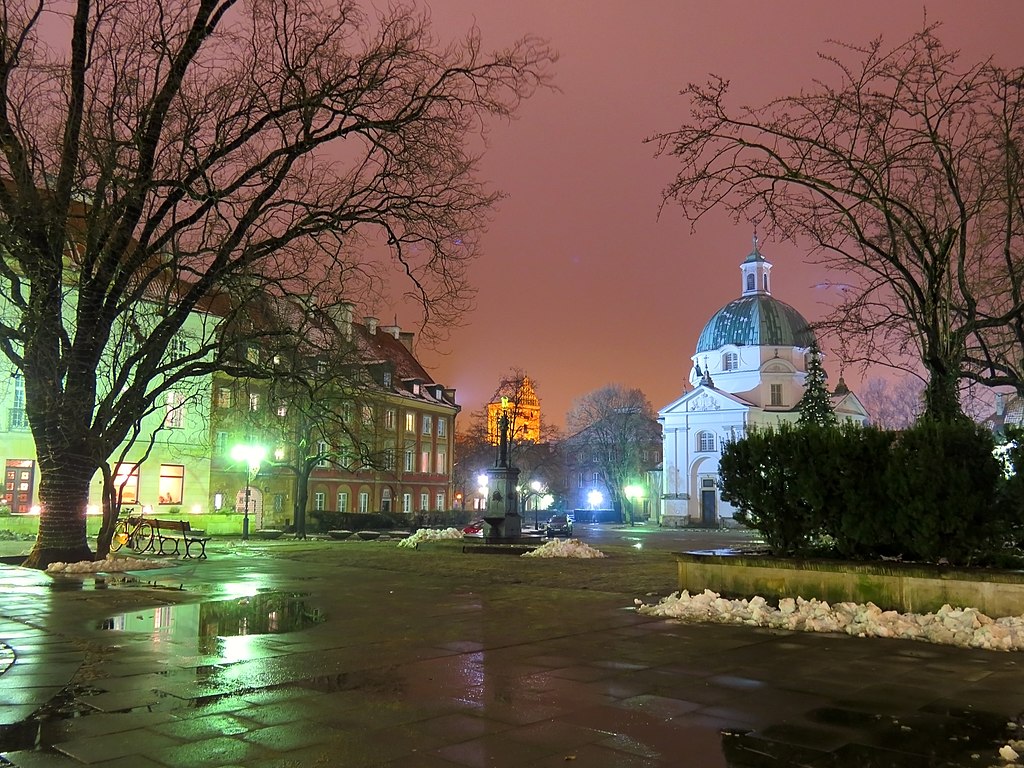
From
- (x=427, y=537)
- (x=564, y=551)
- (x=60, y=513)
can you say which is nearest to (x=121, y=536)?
(x=60, y=513)

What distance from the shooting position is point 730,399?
8044cm

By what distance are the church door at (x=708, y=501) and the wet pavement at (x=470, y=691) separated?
7007 centimetres

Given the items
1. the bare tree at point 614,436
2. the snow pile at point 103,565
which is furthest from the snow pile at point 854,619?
the bare tree at point 614,436

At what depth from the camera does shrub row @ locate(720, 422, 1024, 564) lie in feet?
35.9

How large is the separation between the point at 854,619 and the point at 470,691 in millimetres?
5853

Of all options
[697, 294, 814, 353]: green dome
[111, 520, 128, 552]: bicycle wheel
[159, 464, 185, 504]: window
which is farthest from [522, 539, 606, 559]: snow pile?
[697, 294, 814, 353]: green dome

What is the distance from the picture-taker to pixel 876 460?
38.7 feet

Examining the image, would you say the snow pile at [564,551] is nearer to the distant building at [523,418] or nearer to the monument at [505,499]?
the monument at [505,499]

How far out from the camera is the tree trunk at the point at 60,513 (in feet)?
58.9

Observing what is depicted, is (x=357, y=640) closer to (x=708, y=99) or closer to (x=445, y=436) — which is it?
(x=708, y=99)

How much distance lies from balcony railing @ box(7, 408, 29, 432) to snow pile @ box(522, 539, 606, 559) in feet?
90.1

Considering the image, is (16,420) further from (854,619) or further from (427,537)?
(854,619)

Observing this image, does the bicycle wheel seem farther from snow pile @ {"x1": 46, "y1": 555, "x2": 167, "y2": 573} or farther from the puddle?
the puddle

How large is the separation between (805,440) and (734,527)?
6329 centimetres
